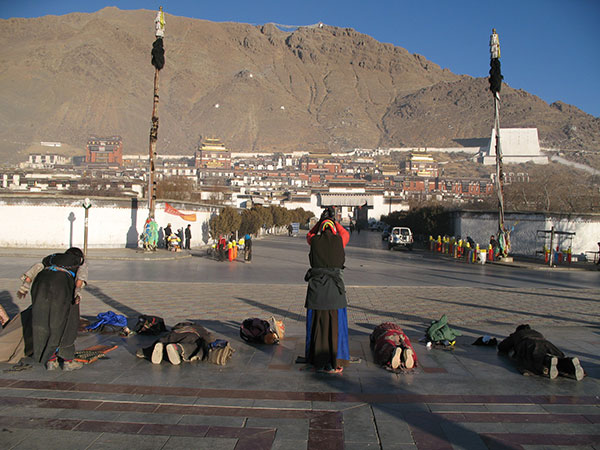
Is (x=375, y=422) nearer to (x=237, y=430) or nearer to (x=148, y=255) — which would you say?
(x=237, y=430)

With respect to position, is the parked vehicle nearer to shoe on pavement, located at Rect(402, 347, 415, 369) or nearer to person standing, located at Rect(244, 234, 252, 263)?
person standing, located at Rect(244, 234, 252, 263)

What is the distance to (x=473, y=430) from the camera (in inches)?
182

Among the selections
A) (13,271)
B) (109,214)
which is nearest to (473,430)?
(13,271)

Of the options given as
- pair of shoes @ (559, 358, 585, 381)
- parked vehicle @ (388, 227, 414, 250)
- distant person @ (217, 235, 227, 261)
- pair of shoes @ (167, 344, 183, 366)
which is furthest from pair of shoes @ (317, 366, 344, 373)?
parked vehicle @ (388, 227, 414, 250)

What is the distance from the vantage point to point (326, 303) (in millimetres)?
6168

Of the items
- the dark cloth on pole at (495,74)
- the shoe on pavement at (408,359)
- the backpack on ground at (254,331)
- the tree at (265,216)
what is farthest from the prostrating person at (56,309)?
the tree at (265,216)

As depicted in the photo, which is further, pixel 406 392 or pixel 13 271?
pixel 13 271

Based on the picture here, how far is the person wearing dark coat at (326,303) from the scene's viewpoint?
6191mm

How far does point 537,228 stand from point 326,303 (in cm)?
2601

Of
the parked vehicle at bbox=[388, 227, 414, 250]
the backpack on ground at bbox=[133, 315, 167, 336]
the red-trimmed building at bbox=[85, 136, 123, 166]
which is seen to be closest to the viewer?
the backpack on ground at bbox=[133, 315, 167, 336]

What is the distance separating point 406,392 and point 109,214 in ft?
77.9

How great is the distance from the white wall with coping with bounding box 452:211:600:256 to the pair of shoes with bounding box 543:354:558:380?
78.0 ft

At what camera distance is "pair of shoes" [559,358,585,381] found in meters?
6.00

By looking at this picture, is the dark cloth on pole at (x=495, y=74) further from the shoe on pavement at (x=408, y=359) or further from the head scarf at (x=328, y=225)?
the shoe on pavement at (x=408, y=359)
